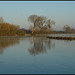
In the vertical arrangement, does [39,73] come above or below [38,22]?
below

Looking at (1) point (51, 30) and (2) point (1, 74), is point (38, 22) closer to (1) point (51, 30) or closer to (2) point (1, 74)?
(1) point (51, 30)

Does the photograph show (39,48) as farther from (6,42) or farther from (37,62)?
(6,42)

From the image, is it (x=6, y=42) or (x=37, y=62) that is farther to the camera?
(x=6, y=42)

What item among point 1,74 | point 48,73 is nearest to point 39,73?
point 48,73

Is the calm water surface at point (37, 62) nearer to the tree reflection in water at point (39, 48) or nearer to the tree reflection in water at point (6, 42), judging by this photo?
the tree reflection in water at point (39, 48)

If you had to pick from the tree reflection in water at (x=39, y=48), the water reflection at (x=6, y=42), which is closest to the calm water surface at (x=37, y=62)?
the tree reflection in water at (x=39, y=48)

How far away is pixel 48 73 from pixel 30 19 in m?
48.3

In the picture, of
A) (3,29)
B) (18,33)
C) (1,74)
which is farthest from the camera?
(18,33)

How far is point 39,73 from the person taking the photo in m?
3.73

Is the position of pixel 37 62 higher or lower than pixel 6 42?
higher

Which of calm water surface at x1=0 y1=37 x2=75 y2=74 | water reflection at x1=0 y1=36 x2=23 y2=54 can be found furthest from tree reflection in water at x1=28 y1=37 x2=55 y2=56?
water reflection at x1=0 y1=36 x2=23 y2=54

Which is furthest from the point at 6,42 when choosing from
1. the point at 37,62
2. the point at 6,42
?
the point at 37,62

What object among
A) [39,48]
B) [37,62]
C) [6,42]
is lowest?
[6,42]

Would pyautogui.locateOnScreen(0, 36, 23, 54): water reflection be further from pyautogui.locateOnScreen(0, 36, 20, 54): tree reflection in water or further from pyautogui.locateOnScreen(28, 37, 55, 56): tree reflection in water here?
pyautogui.locateOnScreen(28, 37, 55, 56): tree reflection in water
